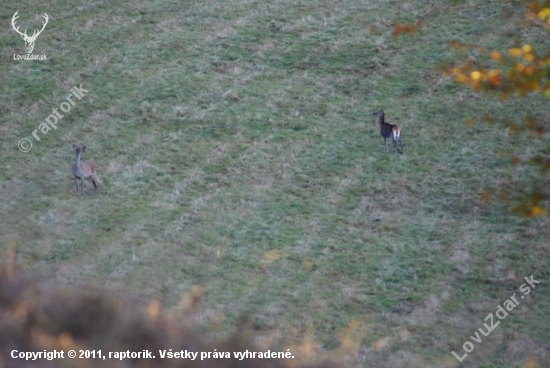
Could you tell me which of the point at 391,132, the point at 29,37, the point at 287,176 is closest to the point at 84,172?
the point at 287,176

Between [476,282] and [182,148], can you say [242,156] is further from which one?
[476,282]

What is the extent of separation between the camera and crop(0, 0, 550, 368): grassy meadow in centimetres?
1380

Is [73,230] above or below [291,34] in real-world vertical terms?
above

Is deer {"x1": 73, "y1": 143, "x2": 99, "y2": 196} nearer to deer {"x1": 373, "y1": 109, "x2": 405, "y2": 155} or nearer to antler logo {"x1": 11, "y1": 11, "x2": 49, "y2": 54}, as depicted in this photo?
deer {"x1": 373, "y1": 109, "x2": 405, "y2": 155}

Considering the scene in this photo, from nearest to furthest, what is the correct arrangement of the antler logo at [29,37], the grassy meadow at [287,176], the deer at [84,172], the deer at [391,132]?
the grassy meadow at [287,176] → the deer at [84,172] → the deer at [391,132] → the antler logo at [29,37]

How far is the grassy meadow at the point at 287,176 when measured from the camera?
45.3ft

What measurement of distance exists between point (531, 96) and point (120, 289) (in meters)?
18.7

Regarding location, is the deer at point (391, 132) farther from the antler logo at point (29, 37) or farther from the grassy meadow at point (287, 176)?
the antler logo at point (29, 37)

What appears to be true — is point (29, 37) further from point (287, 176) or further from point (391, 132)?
point (391, 132)

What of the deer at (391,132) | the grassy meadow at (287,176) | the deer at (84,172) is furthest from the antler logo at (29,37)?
the deer at (391,132)

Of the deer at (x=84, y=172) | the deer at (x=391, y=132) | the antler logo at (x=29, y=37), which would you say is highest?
the deer at (x=84, y=172)

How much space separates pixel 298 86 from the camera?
27.4 meters

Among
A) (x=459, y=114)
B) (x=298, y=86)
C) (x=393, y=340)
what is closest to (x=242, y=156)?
(x=298, y=86)

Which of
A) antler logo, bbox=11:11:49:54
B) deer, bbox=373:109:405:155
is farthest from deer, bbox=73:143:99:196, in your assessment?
antler logo, bbox=11:11:49:54
